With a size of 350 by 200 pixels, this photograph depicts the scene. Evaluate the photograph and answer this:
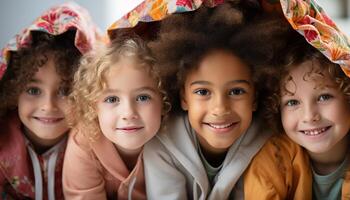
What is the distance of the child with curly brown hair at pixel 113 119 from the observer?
894mm

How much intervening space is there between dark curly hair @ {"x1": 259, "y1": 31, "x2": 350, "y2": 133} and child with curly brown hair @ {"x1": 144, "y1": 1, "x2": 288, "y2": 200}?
0.09ft

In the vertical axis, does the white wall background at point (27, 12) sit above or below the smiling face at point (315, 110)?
above

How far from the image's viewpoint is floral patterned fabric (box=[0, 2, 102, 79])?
94 cm

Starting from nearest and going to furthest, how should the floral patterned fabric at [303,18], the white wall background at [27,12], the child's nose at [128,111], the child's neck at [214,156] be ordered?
the floral patterned fabric at [303,18] → the child's nose at [128,111] → the child's neck at [214,156] → the white wall background at [27,12]

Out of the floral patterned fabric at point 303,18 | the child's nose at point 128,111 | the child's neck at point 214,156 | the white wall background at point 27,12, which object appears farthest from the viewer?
the white wall background at point 27,12

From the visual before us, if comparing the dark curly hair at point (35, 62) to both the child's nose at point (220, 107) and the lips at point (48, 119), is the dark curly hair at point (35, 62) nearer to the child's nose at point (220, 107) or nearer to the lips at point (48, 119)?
the lips at point (48, 119)

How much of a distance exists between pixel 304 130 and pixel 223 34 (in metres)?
0.24

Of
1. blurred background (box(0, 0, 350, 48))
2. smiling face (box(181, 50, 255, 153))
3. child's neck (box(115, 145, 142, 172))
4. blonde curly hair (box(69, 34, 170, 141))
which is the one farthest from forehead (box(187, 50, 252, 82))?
blurred background (box(0, 0, 350, 48))

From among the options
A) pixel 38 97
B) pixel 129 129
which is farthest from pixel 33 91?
pixel 129 129

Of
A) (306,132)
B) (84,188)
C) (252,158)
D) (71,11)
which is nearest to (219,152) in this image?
(252,158)

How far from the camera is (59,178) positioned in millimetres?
1044

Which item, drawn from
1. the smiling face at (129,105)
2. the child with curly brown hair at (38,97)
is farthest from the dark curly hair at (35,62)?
the smiling face at (129,105)

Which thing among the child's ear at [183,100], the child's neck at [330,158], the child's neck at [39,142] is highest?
→ the child's ear at [183,100]

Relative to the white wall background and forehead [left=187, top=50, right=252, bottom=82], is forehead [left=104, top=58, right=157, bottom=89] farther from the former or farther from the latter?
the white wall background
